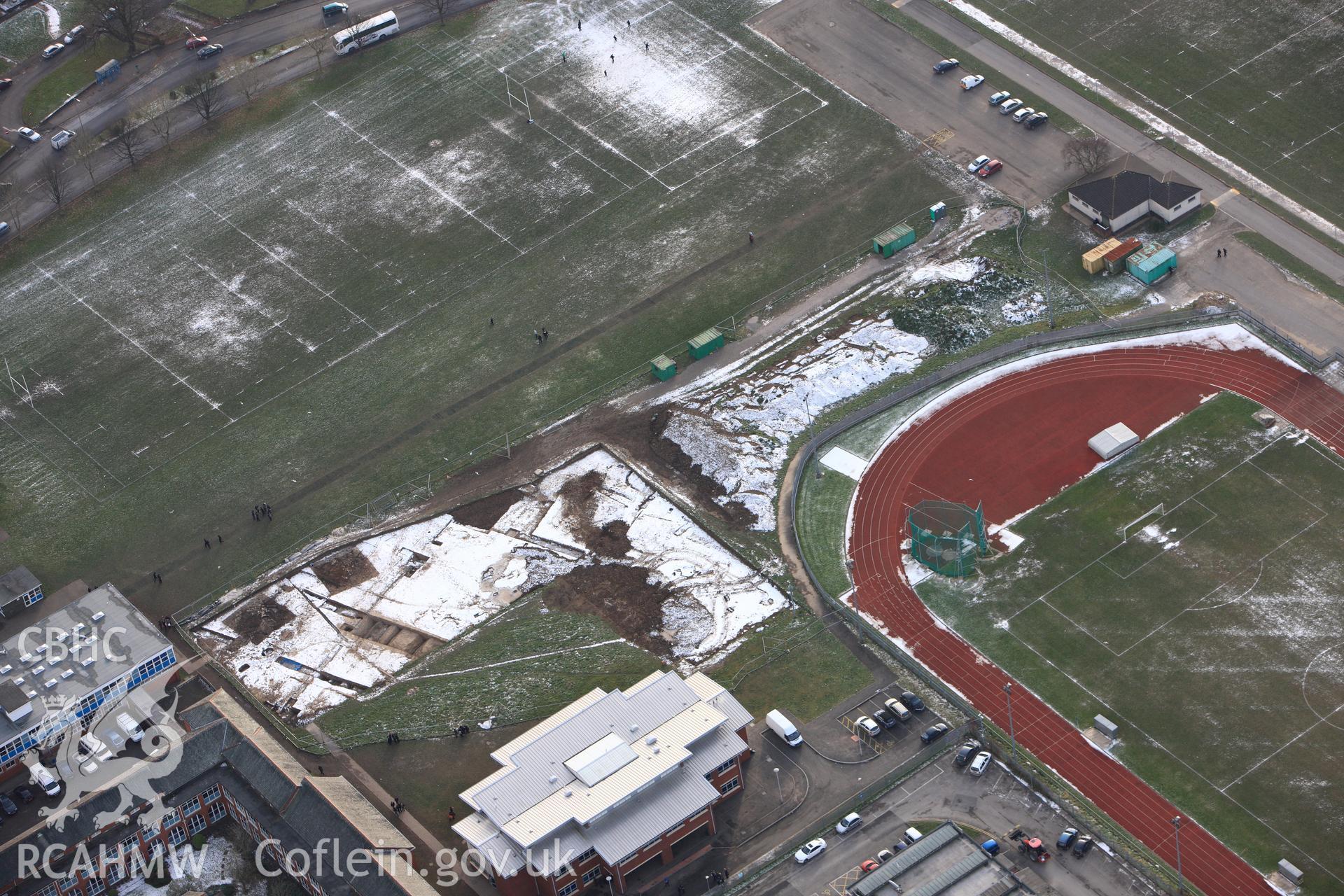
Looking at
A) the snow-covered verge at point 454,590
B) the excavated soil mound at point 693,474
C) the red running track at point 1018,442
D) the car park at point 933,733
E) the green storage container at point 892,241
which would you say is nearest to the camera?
the car park at point 933,733

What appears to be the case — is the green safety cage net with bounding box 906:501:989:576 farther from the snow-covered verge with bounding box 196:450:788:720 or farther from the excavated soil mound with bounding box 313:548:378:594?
the excavated soil mound with bounding box 313:548:378:594

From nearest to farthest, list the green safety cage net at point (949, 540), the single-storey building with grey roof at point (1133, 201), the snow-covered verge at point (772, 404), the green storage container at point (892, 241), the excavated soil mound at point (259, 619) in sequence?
the green safety cage net at point (949, 540)
the excavated soil mound at point (259, 619)
the snow-covered verge at point (772, 404)
the single-storey building with grey roof at point (1133, 201)
the green storage container at point (892, 241)

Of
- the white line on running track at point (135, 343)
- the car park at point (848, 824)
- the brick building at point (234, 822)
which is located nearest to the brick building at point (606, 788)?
the brick building at point (234, 822)

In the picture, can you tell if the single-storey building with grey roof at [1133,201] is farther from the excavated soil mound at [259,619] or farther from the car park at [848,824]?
the excavated soil mound at [259,619]

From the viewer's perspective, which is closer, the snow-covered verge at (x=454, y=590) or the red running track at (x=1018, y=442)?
the red running track at (x=1018, y=442)

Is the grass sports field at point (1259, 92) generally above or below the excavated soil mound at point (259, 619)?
above

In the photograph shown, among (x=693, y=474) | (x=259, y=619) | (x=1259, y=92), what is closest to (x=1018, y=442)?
(x=693, y=474)

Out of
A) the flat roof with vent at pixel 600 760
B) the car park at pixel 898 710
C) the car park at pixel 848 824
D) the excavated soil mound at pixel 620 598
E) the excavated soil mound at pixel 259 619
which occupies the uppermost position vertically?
the flat roof with vent at pixel 600 760

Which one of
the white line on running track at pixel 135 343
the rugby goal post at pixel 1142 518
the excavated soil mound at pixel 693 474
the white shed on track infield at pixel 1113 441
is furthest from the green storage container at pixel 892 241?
the white line on running track at pixel 135 343
